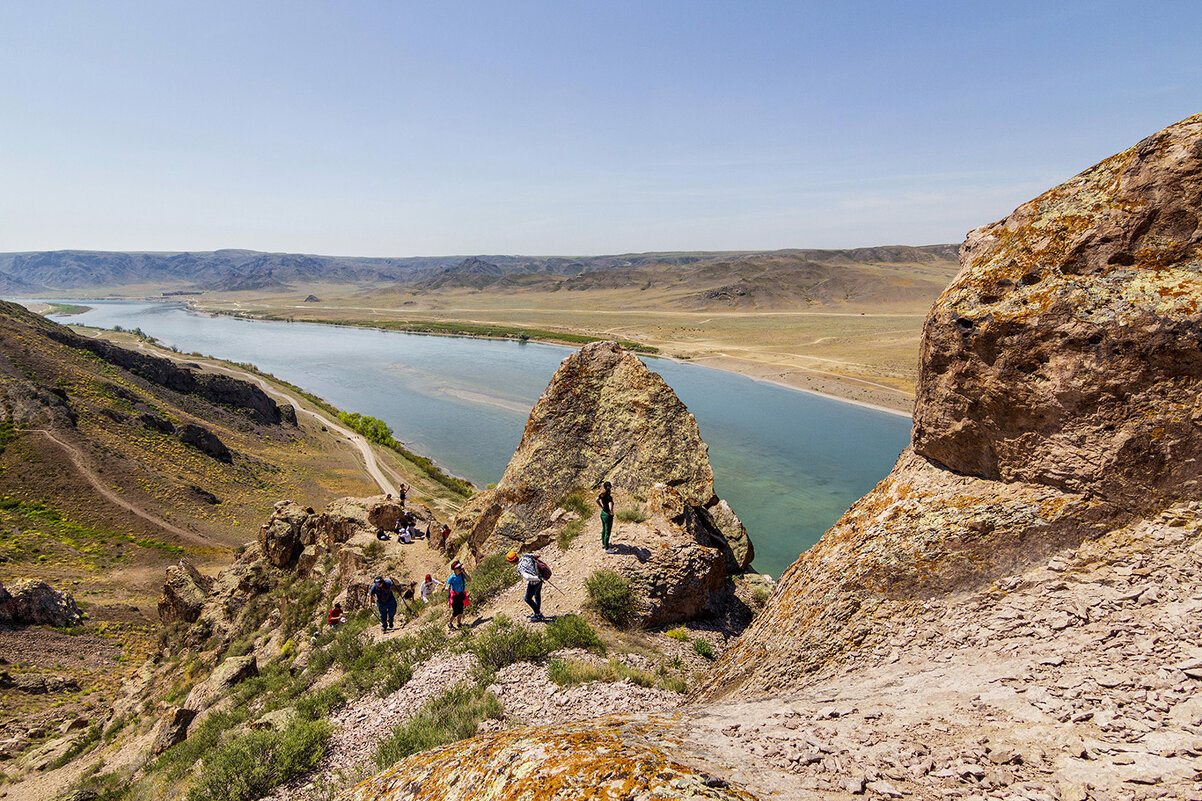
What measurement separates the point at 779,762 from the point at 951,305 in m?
5.60

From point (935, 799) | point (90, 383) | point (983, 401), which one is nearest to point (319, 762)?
point (935, 799)

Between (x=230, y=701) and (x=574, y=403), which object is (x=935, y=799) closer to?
(x=574, y=403)

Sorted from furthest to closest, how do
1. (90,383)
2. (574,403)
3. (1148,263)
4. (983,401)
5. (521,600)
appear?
1. (90,383)
2. (574,403)
3. (521,600)
4. (983,401)
5. (1148,263)

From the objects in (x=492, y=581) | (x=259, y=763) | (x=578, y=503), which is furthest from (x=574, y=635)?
(x=578, y=503)

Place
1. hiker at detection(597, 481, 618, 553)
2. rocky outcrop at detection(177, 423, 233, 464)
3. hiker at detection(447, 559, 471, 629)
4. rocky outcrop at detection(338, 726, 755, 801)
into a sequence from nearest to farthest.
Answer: rocky outcrop at detection(338, 726, 755, 801)
hiker at detection(597, 481, 618, 553)
hiker at detection(447, 559, 471, 629)
rocky outcrop at detection(177, 423, 233, 464)

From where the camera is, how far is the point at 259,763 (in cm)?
784

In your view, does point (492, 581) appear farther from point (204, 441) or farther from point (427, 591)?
point (204, 441)

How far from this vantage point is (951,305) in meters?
6.73

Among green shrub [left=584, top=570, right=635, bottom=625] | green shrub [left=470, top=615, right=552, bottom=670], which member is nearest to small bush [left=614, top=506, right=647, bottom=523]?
green shrub [left=584, top=570, right=635, bottom=625]

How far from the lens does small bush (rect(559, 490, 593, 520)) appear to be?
1366cm

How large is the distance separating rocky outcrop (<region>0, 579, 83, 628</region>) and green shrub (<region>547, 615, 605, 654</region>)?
989 inches

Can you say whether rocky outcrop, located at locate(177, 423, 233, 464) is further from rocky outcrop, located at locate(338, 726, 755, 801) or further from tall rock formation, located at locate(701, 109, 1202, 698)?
tall rock formation, located at locate(701, 109, 1202, 698)

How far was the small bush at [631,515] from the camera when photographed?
41.2ft

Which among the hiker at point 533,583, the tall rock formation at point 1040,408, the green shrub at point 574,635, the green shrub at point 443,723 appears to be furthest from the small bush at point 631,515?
the tall rock formation at point 1040,408
